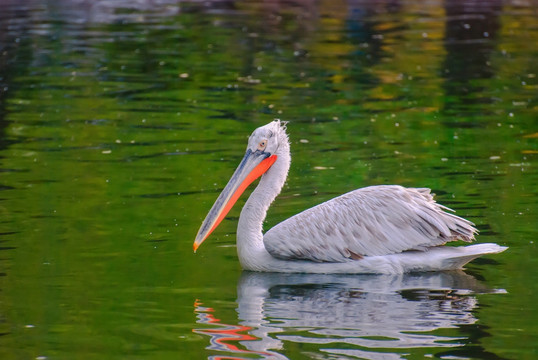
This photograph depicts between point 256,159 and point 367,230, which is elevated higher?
point 256,159

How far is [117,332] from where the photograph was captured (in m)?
6.42

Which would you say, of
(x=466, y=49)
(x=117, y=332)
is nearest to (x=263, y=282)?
Result: (x=117, y=332)

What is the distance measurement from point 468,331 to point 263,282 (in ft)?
5.54

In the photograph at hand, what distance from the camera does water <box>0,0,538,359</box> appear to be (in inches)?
252

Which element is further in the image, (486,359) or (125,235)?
(125,235)

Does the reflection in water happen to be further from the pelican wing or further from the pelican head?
the pelican head

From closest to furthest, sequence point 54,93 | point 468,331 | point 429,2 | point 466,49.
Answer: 1. point 468,331
2. point 54,93
3. point 466,49
4. point 429,2

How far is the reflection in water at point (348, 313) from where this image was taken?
19.9ft

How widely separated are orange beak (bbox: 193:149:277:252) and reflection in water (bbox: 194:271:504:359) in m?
0.47

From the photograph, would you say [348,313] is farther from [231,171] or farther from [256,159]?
[231,171]

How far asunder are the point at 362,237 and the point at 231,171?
3.71 m

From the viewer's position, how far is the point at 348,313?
21.9 feet

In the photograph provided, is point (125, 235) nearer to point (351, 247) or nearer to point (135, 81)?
point (351, 247)

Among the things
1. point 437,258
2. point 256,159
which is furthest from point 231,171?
point 437,258
